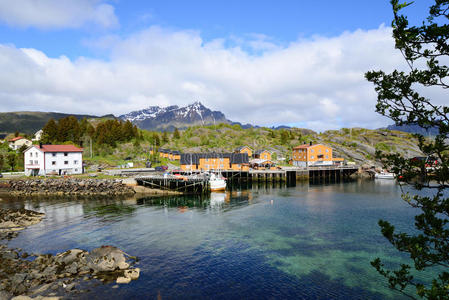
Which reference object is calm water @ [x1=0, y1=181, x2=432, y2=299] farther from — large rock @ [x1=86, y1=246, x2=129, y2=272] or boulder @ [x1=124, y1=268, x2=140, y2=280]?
large rock @ [x1=86, y1=246, x2=129, y2=272]

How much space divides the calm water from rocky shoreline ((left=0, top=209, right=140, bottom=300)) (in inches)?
58.9

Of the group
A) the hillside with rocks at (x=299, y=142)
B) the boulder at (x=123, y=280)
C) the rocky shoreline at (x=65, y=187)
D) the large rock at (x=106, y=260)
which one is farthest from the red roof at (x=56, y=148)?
the boulder at (x=123, y=280)

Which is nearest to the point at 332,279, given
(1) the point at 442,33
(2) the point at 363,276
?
(2) the point at 363,276

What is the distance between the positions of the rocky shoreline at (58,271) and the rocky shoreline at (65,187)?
38301mm

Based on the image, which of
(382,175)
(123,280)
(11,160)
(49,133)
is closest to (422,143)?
(123,280)

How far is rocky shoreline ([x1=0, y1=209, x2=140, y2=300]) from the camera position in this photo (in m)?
20.9

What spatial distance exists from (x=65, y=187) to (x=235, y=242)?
54.3 m

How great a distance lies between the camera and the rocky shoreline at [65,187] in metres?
66.4

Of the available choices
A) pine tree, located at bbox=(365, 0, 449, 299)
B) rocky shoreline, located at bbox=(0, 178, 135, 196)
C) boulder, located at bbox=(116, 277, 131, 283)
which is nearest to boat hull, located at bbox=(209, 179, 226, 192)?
rocky shoreline, located at bbox=(0, 178, 135, 196)

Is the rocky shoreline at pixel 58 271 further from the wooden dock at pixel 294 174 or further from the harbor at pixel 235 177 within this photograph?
the wooden dock at pixel 294 174

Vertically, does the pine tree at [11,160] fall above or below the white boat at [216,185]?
above

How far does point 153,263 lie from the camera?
26359 mm

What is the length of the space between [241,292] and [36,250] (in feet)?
75.2

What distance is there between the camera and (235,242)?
32.4 metres
